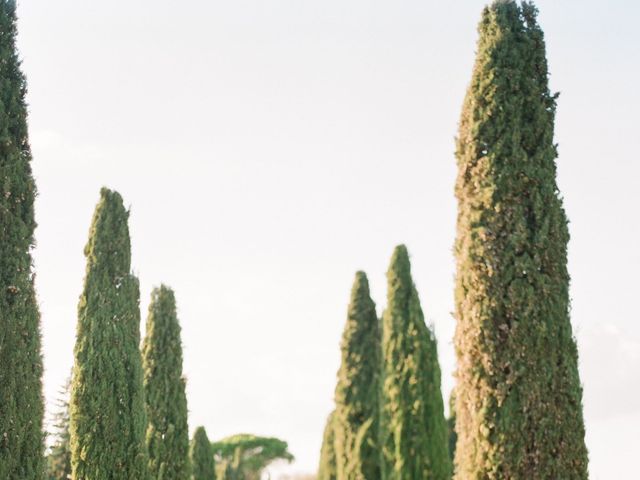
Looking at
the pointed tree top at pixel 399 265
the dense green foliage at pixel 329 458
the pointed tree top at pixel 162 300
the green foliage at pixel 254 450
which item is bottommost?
the dense green foliage at pixel 329 458

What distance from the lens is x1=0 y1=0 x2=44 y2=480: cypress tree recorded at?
12.1 meters

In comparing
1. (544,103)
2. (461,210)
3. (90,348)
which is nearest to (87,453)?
(90,348)

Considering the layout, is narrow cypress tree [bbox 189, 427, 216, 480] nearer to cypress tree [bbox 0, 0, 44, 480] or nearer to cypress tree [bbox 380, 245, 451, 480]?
cypress tree [bbox 380, 245, 451, 480]

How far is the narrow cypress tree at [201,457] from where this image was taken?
30.5 metres

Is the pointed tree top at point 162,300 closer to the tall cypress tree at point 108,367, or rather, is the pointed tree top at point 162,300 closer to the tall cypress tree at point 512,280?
the tall cypress tree at point 108,367

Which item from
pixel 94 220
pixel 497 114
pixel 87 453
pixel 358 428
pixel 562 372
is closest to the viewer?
pixel 562 372

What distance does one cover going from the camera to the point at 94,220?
19.9m

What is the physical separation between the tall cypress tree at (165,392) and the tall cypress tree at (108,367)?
377 cm

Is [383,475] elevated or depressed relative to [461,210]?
depressed

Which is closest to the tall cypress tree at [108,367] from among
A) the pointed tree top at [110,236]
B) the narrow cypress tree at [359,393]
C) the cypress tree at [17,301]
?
the pointed tree top at [110,236]

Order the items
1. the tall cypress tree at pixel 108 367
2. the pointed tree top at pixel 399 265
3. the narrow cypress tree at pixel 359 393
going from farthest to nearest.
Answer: the narrow cypress tree at pixel 359 393
the pointed tree top at pixel 399 265
the tall cypress tree at pixel 108 367

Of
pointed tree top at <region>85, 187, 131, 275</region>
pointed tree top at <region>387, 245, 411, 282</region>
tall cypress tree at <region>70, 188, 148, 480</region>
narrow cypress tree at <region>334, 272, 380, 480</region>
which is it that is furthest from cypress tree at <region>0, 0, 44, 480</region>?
narrow cypress tree at <region>334, 272, 380, 480</region>

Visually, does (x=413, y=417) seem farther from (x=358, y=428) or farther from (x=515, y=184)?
(x=515, y=184)

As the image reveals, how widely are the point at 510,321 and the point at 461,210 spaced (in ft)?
5.67
